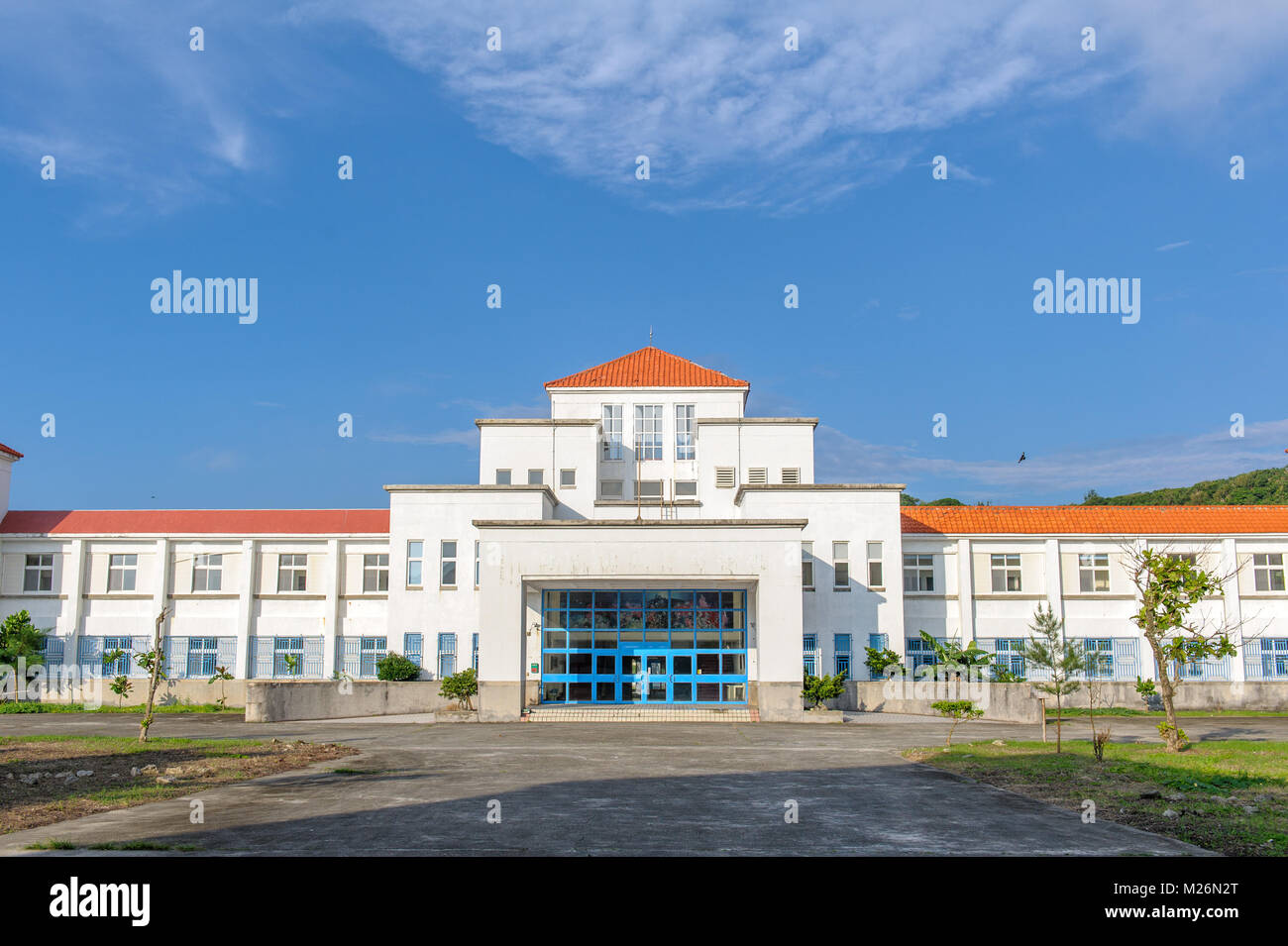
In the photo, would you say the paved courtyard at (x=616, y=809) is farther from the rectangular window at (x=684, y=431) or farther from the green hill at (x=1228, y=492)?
the green hill at (x=1228, y=492)

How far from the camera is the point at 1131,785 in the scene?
43.0 feet

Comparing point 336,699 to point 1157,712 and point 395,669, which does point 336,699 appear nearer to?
point 395,669

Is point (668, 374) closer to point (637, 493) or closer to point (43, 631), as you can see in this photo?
point (637, 493)

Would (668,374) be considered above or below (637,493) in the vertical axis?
above

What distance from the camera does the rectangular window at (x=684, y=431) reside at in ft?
124

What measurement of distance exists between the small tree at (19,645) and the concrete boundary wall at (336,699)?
11729mm

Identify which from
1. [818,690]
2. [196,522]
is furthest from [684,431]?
[196,522]

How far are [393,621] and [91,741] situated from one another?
13.9 m

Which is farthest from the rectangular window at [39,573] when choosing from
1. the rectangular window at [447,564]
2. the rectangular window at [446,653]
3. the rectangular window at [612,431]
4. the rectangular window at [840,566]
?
the rectangular window at [840,566]

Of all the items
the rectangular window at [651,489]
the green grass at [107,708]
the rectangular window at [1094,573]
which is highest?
the rectangular window at [651,489]

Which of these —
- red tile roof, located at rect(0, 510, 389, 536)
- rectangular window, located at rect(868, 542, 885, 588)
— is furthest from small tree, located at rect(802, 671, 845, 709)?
red tile roof, located at rect(0, 510, 389, 536)

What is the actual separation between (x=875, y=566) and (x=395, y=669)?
653 inches
